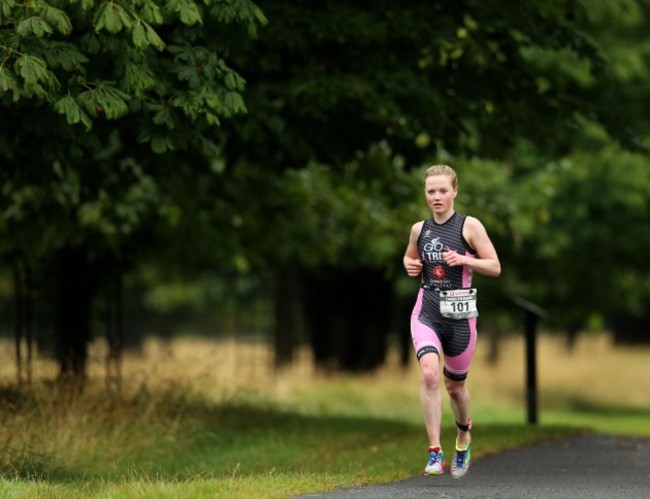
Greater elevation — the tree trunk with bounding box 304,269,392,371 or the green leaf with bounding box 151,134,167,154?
the green leaf with bounding box 151,134,167,154

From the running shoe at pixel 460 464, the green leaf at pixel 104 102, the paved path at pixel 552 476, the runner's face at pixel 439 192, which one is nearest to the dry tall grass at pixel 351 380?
the paved path at pixel 552 476

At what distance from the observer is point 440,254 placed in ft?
26.8

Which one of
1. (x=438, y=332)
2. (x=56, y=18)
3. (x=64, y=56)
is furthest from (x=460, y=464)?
(x=56, y=18)

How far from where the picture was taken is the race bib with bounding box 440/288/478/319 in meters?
8.18

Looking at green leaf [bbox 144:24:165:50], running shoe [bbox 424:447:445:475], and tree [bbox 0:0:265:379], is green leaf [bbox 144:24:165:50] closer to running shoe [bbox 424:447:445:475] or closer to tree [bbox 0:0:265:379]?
tree [bbox 0:0:265:379]

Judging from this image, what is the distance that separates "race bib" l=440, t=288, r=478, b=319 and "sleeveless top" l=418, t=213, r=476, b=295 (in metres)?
0.05

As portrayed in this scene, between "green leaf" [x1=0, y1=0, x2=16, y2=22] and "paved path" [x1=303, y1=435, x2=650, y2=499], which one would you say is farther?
"green leaf" [x1=0, y1=0, x2=16, y2=22]

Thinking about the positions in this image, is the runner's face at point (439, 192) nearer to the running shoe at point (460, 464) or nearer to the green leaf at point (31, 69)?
the running shoe at point (460, 464)

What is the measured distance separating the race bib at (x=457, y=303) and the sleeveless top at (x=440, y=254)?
0.05 metres

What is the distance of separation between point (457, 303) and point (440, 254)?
0.33 m

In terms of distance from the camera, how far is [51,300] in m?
16.2

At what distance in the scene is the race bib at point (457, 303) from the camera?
8.18 metres

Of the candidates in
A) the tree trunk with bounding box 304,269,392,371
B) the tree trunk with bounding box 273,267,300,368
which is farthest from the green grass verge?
the tree trunk with bounding box 304,269,392,371

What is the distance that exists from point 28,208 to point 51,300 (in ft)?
4.08
